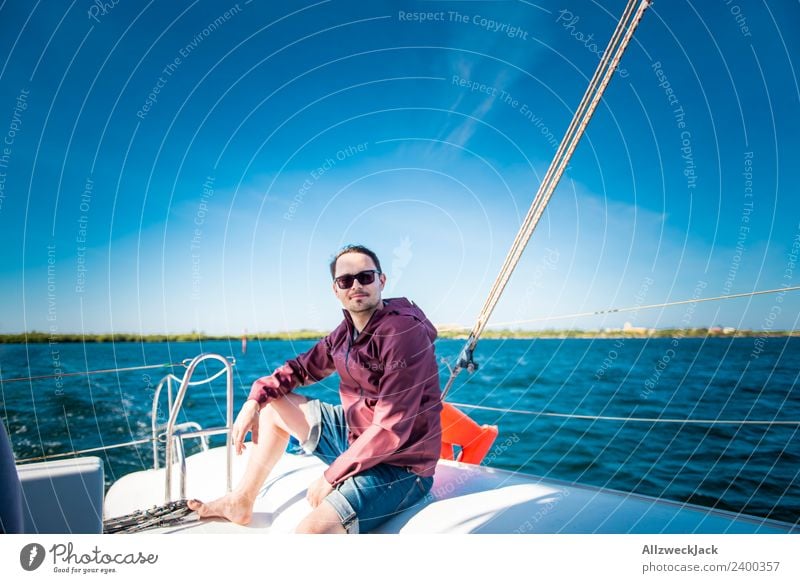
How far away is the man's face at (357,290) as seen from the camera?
1253 mm

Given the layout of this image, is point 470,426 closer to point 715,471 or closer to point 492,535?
point 492,535

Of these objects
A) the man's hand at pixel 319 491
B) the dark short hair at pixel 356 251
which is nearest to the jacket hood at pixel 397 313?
the dark short hair at pixel 356 251

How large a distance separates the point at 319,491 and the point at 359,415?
0.78 feet

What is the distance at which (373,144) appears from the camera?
184 centimetres

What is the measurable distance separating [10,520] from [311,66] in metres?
1.77

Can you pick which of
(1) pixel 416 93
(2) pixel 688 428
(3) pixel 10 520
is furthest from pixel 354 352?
(2) pixel 688 428

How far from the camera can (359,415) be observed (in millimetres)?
1266

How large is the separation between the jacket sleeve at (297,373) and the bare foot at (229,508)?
0.31 m

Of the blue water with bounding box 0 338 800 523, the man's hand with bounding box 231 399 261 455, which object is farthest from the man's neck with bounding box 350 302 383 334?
the man's hand with bounding box 231 399 261 455

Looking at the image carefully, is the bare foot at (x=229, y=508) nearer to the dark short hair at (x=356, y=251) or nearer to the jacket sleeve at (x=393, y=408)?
the jacket sleeve at (x=393, y=408)

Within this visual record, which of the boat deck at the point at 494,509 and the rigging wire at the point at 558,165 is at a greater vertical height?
the rigging wire at the point at 558,165

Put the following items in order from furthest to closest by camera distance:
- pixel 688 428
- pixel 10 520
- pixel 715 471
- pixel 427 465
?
pixel 688 428, pixel 715 471, pixel 427 465, pixel 10 520

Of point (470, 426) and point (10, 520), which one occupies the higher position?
point (10, 520)

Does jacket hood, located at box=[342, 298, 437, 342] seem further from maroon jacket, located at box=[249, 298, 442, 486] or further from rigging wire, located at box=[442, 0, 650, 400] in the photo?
rigging wire, located at box=[442, 0, 650, 400]
